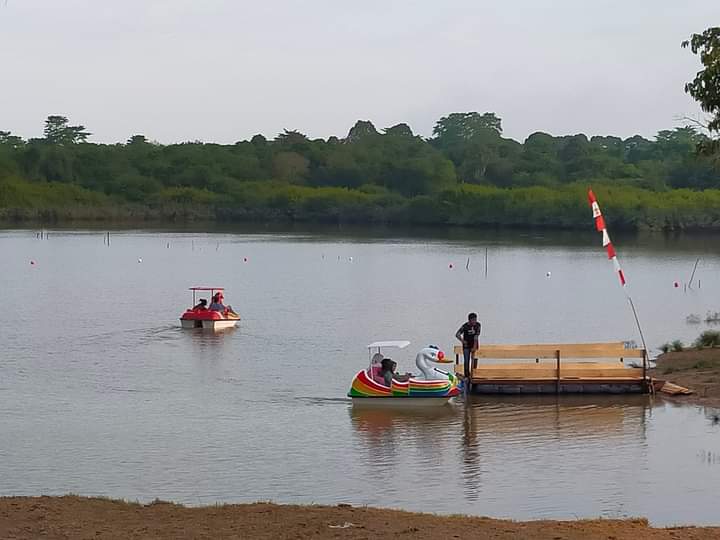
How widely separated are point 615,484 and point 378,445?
14.8 feet

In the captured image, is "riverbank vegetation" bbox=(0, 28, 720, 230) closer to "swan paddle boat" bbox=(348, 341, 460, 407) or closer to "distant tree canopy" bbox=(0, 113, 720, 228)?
"distant tree canopy" bbox=(0, 113, 720, 228)

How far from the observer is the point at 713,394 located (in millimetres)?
24312

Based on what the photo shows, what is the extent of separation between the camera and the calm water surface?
17547 mm

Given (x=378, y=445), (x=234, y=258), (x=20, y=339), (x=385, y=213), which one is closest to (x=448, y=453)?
(x=378, y=445)

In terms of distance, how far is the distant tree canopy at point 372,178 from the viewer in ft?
429

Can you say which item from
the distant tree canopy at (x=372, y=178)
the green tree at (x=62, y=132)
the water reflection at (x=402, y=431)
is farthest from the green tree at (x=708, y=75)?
the green tree at (x=62, y=132)

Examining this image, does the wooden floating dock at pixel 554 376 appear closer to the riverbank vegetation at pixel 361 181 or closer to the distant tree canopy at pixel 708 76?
the distant tree canopy at pixel 708 76

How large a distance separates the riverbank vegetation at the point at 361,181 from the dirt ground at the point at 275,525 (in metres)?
107

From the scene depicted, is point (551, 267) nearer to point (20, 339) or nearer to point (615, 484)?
point (20, 339)

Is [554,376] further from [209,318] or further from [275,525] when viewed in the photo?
[209,318]

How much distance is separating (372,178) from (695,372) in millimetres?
141101

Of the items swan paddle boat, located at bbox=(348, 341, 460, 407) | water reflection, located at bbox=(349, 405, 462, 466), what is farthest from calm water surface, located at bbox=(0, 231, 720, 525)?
swan paddle boat, located at bbox=(348, 341, 460, 407)

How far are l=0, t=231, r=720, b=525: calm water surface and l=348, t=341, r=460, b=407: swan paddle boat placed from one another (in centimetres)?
35

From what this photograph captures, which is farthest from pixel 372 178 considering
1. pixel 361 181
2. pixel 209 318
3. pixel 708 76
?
pixel 708 76
